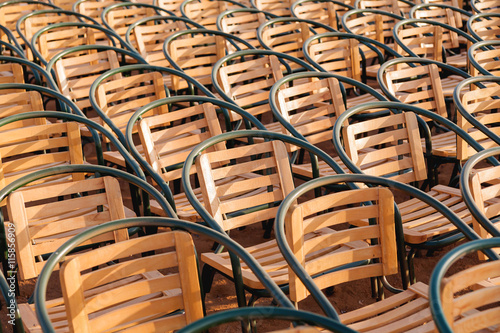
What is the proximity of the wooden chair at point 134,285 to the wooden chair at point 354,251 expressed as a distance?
1.13ft

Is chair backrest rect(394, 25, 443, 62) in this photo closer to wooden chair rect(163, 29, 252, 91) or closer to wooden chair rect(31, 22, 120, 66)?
wooden chair rect(163, 29, 252, 91)

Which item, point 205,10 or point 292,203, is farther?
point 205,10

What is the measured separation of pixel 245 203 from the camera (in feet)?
9.41

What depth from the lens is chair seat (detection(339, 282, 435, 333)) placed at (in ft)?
7.25

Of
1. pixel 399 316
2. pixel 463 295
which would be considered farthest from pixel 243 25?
pixel 463 295

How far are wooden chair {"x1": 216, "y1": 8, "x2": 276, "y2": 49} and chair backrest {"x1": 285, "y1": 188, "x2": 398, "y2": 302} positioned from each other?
147 inches

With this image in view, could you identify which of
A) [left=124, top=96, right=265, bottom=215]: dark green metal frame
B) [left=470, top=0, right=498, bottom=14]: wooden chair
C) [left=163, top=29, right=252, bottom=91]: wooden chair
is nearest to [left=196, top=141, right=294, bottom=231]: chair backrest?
[left=124, top=96, right=265, bottom=215]: dark green metal frame

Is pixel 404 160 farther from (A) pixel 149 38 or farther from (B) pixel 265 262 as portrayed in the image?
(A) pixel 149 38

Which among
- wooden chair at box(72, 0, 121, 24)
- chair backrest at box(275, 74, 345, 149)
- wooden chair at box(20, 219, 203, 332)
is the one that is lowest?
wooden chair at box(20, 219, 203, 332)

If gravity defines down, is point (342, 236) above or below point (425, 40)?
below

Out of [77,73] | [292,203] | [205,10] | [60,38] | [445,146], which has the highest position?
[205,10]

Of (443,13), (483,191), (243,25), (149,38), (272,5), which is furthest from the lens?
(272,5)

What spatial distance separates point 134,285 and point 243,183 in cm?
93

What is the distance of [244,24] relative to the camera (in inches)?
244
